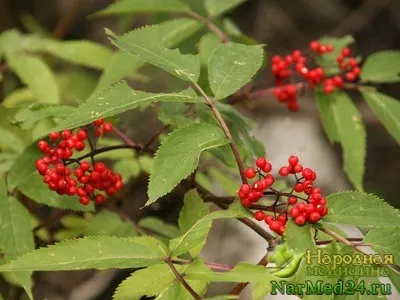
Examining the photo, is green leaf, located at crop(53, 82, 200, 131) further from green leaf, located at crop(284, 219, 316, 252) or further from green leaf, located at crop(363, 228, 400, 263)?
green leaf, located at crop(363, 228, 400, 263)

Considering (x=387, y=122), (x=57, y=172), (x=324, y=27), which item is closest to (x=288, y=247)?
(x=57, y=172)

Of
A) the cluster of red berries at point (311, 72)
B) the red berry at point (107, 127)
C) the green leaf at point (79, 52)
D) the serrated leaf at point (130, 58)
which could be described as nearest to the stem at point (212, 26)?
the serrated leaf at point (130, 58)

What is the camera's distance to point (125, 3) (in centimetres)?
285

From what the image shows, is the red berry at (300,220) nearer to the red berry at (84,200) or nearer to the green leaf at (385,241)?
the green leaf at (385,241)

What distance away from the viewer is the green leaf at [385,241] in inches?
61.6

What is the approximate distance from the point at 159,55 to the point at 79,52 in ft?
4.89

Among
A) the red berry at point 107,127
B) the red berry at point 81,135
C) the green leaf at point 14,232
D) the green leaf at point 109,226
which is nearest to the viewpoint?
the green leaf at point 14,232

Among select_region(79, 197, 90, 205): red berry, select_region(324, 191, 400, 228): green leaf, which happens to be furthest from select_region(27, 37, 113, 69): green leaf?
select_region(324, 191, 400, 228): green leaf

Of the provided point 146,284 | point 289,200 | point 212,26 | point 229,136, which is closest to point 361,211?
point 289,200

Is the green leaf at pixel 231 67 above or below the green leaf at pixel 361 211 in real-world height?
above

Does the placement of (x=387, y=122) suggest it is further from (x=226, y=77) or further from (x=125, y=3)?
(x=125, y=3)

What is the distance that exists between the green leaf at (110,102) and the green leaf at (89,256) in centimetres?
34

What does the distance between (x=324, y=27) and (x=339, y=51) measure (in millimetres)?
3195

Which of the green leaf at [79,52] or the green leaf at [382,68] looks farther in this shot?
the green leaf at [79,52]
